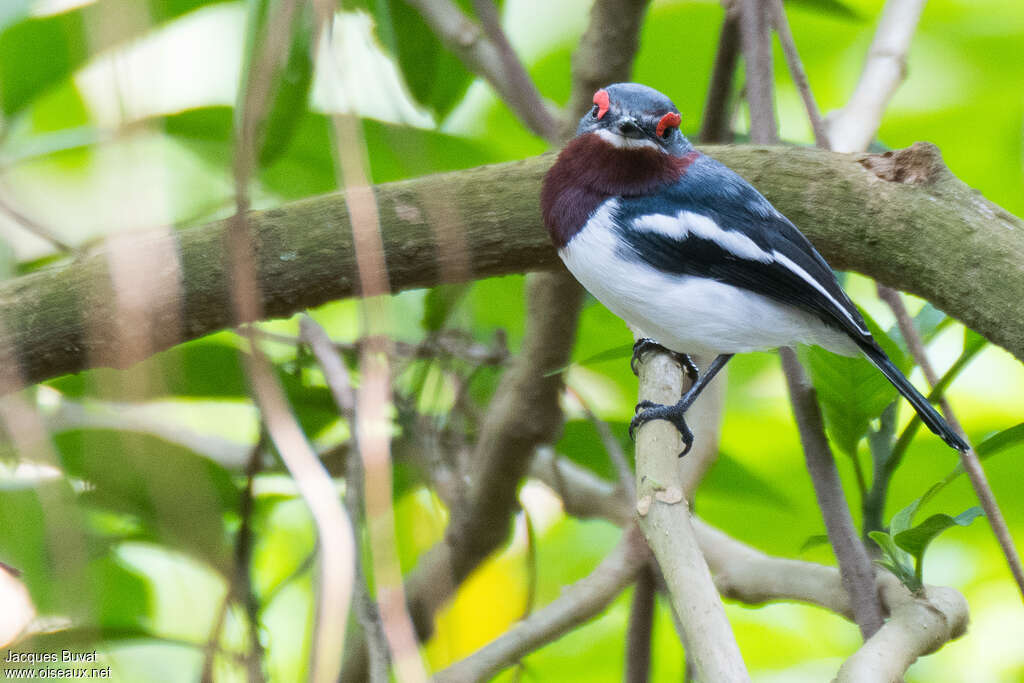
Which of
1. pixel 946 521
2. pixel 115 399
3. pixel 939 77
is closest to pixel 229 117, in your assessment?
pixel 115 399

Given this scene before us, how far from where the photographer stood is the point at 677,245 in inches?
61.7

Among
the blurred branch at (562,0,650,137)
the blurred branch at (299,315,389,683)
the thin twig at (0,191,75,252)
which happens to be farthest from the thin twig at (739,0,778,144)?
the thin twig at (0,191,75,252)

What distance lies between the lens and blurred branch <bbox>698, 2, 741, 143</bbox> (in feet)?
7.04

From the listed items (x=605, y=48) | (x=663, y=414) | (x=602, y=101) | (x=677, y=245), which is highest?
(x=605, y=48)

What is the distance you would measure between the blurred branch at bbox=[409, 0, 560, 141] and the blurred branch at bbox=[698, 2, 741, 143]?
1.28 feet

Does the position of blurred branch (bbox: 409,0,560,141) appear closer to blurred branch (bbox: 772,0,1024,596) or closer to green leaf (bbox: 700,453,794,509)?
blurred branch (bbox: 772,0,1024,596)

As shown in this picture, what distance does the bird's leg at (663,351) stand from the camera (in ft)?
6.17

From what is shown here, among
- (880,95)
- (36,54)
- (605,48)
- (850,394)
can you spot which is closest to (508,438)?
(850,394)

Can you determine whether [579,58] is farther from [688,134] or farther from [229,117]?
[229,117]

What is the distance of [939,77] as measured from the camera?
9.46 feet

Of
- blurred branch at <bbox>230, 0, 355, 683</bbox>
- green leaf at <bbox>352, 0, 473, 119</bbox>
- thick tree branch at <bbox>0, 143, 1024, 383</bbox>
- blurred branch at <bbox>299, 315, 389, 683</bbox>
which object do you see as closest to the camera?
blurred branch at <bbox>230, 0, 355, 683</bbox>

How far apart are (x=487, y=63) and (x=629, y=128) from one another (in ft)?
2.36

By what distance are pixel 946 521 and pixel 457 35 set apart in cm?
144

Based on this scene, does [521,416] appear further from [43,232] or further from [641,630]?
[43,232]
